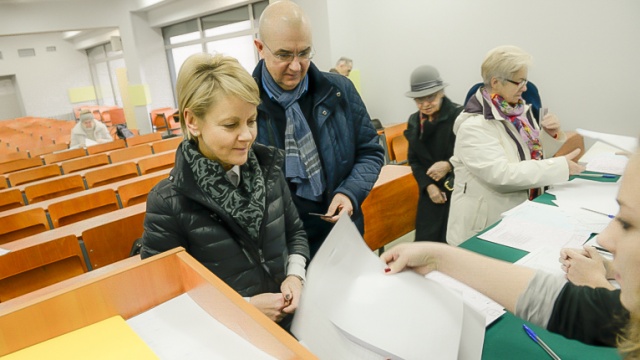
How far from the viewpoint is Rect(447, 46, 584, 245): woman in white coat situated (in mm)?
1808

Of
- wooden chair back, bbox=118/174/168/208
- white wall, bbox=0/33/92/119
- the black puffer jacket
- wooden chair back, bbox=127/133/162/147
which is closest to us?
the black puffer jacket

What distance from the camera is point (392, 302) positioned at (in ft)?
2.45

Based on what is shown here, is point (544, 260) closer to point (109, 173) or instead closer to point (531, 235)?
point (531, 235)

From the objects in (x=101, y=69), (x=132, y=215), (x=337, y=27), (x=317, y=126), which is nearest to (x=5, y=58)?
(x=101, y=69)

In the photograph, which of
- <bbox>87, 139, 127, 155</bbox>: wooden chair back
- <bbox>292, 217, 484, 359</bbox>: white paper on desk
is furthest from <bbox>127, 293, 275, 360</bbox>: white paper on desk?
<bbox>87, 139, 127, 155</bbox>: wooden chair back

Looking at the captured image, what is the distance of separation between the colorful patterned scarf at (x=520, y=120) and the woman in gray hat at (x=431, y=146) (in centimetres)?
53

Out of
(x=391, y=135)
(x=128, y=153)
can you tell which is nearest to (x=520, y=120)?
(x=391, y=135)

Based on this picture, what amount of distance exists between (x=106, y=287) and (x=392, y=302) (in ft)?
1.83

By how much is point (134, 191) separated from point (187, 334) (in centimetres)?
277

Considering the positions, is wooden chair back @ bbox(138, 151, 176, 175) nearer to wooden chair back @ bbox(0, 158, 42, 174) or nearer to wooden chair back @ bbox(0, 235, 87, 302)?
wooden chair back @ bbox(0, 158, 42, 174)

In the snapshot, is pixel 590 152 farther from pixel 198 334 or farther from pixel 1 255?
pixel 1 255

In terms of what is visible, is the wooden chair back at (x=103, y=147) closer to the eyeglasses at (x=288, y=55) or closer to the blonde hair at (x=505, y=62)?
the eyeglasses at (x=288, y=55)

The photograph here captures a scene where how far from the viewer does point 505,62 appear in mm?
1816

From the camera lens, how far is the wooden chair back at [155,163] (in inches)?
165
